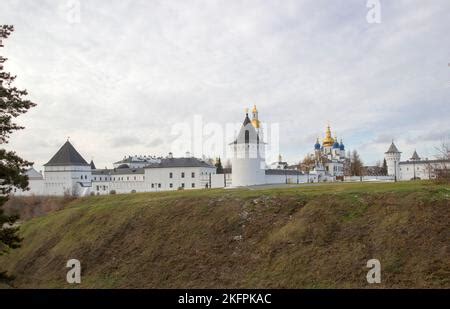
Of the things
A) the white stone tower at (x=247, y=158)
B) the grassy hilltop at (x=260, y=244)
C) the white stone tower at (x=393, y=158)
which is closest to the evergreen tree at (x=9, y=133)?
the grassy hilltop at (x=260, y=244)

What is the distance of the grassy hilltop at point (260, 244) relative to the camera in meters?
19.1

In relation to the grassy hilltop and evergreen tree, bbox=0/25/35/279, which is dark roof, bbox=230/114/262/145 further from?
evergreen tree, bbox=0/25/35/279

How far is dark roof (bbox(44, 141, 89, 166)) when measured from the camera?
73.4 metres

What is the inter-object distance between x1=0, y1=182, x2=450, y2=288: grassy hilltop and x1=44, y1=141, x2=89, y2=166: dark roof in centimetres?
4255

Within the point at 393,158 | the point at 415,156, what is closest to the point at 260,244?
the point at 393,158

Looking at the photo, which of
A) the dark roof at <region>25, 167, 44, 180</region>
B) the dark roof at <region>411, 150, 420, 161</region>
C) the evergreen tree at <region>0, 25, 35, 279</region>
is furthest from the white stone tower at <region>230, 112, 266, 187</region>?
the dark roof at <region>411, 150, 420, 161</region>

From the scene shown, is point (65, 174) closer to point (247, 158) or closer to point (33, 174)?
point (33, 174)

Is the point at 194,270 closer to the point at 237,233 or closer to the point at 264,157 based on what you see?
the point at 237,233

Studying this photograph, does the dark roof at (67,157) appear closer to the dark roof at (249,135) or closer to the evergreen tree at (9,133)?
the dark roof at (249,135)

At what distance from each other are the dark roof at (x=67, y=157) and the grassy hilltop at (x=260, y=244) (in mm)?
42553

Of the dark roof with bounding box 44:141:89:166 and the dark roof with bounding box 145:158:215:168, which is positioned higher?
the dark roof with bounding box 44:141:89:166

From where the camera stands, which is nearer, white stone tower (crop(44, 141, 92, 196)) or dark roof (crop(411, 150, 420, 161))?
white stone tower (crop(44, 141, 92, 196))
